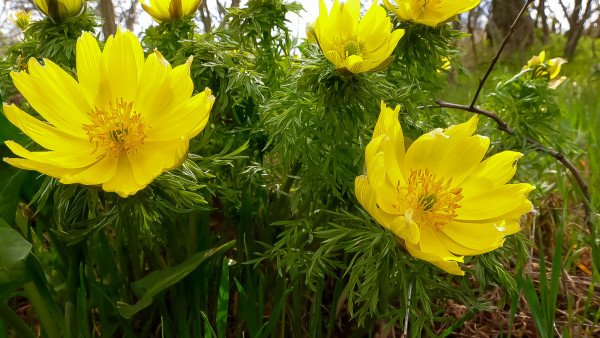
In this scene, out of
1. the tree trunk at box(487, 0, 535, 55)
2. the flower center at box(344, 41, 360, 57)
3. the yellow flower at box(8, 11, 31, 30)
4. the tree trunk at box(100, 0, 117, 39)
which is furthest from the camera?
the tree trunk at box(487, 0, 535, 55)

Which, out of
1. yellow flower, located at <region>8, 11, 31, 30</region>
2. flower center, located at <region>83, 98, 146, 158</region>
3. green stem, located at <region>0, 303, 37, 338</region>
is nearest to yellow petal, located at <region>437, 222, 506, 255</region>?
flower center, located at <region>83, 98, 146, 158</region>

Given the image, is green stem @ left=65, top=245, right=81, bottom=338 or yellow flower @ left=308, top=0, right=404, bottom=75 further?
green stem @ left=65, top=245, right=81, bottom=338

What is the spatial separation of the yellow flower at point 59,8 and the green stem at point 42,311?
1.89 ft

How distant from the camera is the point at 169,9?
1.19m

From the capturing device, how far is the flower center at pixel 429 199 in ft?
3.08

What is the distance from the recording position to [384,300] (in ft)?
3.10

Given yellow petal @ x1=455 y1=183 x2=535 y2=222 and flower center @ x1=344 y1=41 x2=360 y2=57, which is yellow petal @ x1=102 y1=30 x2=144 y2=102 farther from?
yellow petal @ x1=455 y1=183 x2=535 y2=222

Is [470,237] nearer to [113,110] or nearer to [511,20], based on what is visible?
[113,110]

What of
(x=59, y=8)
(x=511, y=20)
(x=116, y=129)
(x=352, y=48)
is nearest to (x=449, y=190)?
(x=352, y=48)

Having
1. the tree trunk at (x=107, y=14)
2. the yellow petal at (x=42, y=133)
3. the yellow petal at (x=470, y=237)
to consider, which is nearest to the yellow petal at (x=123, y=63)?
the yellow petal at (x=42, y=133)

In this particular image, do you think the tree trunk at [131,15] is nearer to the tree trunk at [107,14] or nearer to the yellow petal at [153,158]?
the tree trunk at [107,14]

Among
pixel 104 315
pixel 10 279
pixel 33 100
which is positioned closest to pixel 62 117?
pixel 33 100

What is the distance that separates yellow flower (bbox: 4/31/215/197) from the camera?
856 mm

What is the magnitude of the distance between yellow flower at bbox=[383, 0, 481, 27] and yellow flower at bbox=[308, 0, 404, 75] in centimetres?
4
